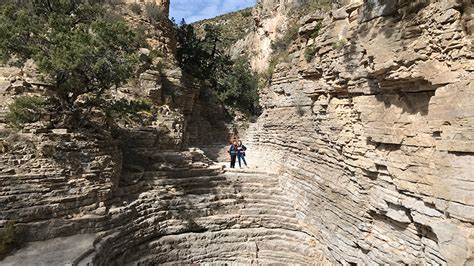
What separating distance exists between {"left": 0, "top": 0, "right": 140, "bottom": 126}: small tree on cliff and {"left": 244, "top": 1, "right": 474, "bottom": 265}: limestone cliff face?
5.81m

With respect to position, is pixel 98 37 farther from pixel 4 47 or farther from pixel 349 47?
pixel 349 47

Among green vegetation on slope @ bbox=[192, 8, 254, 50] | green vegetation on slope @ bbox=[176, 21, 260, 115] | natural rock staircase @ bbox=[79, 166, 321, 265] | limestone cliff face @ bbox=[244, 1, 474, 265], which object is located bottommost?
natural rock staircase @ bbox=[79, 166, 321, 265]

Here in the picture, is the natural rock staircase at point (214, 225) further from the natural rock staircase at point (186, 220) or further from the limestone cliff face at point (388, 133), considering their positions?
the limestone cliff face at point (388, 133)

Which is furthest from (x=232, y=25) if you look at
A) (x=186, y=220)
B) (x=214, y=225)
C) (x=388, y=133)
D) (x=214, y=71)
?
(x=388, y=133)

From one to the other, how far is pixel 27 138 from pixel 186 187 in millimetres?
5032

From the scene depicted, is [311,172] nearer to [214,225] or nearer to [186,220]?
[214,225]

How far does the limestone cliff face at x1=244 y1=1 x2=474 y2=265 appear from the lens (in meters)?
5.36

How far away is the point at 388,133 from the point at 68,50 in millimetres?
7708

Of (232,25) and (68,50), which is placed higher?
(232,25)

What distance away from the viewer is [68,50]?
7.90 m

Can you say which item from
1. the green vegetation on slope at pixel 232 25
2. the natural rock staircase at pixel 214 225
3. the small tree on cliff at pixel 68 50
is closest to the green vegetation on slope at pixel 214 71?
the natural rock staircase at pixel 214 225

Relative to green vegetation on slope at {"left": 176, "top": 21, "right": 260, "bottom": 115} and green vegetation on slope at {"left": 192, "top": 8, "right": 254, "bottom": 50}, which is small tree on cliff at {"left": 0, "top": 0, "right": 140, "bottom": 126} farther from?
green vegetation on slope at {"left": 192, "top": 8, "right": 254, "bottom": 50}

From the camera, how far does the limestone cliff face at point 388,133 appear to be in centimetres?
536

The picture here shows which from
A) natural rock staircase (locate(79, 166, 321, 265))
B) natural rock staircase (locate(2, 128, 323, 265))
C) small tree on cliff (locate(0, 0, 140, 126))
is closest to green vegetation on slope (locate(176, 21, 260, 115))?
natural rock staircase (locate(2, 128, 323, 265))
